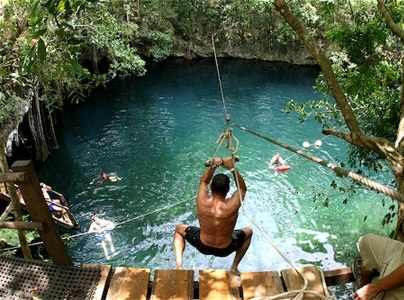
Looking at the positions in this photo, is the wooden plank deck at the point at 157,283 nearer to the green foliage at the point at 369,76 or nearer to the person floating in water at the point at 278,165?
the green foliage at the point at 369,76

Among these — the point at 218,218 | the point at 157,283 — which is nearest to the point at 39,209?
the point at 157,283

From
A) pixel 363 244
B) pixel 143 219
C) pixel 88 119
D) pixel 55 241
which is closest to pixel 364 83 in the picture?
pixel 363 244

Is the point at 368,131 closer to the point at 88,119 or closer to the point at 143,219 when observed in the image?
the point at 143,219

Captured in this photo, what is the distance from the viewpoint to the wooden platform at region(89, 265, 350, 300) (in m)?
2.99

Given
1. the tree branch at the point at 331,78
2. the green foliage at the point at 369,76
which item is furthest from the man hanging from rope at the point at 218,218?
the green foliage at the point at 369,76

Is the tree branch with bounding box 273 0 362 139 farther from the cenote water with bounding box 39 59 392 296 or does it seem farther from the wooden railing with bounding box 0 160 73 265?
the cenote water with bounding box 39 59 392 296

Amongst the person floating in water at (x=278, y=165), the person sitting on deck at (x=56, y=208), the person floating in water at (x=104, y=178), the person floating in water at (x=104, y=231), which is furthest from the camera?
the person floating in water at (x=278, y=165)

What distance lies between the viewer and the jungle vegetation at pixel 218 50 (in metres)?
3.35

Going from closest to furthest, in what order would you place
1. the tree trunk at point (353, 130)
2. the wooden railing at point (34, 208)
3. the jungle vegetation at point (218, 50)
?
the wooden railing at point (34, 208) → the tree trunk at point (353, 130) → the jungle vegetation at point (218, 50)

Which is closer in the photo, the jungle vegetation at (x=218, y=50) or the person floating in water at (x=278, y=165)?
the jungle vegetation at (x=218, y=50)

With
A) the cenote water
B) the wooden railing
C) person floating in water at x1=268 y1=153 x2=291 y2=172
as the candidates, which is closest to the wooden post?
the wooden railing

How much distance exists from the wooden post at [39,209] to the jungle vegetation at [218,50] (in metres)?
0.70

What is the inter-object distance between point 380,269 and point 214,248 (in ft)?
5.26

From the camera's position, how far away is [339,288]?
8.08 m
